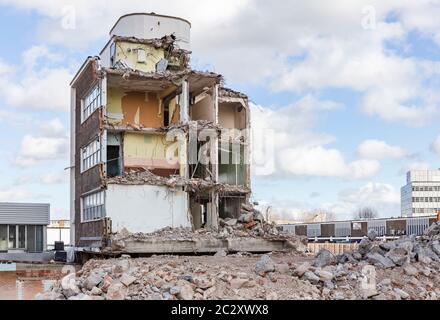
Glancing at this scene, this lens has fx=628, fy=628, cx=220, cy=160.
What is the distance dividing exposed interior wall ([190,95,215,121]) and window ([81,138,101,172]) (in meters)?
7.73

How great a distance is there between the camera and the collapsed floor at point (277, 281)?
14602 mm

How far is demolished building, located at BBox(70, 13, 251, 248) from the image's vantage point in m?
37.0

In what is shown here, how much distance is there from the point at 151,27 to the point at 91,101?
7.78m

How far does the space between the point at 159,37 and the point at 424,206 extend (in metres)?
63.7

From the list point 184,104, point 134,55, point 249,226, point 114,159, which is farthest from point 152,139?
point 249,226

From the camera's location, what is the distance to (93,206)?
39.3 metres

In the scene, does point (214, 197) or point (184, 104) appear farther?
point (214, 197)

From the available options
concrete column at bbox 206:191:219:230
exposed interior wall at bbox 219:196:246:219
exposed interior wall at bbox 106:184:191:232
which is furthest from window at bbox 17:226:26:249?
concrete column at bbox 206:191:219:230

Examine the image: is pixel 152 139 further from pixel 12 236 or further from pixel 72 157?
pixel 12 236

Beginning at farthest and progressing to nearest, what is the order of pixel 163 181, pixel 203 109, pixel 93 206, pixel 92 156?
pixel 203 109 < pixel 92 156 < pixel 93 206 < pixel 163 181

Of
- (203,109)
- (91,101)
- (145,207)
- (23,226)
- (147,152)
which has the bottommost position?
(23,226)

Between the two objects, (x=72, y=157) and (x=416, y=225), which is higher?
(x=72, y=157)

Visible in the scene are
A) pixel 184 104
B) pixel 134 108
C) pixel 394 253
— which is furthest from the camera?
pixel 134 108
